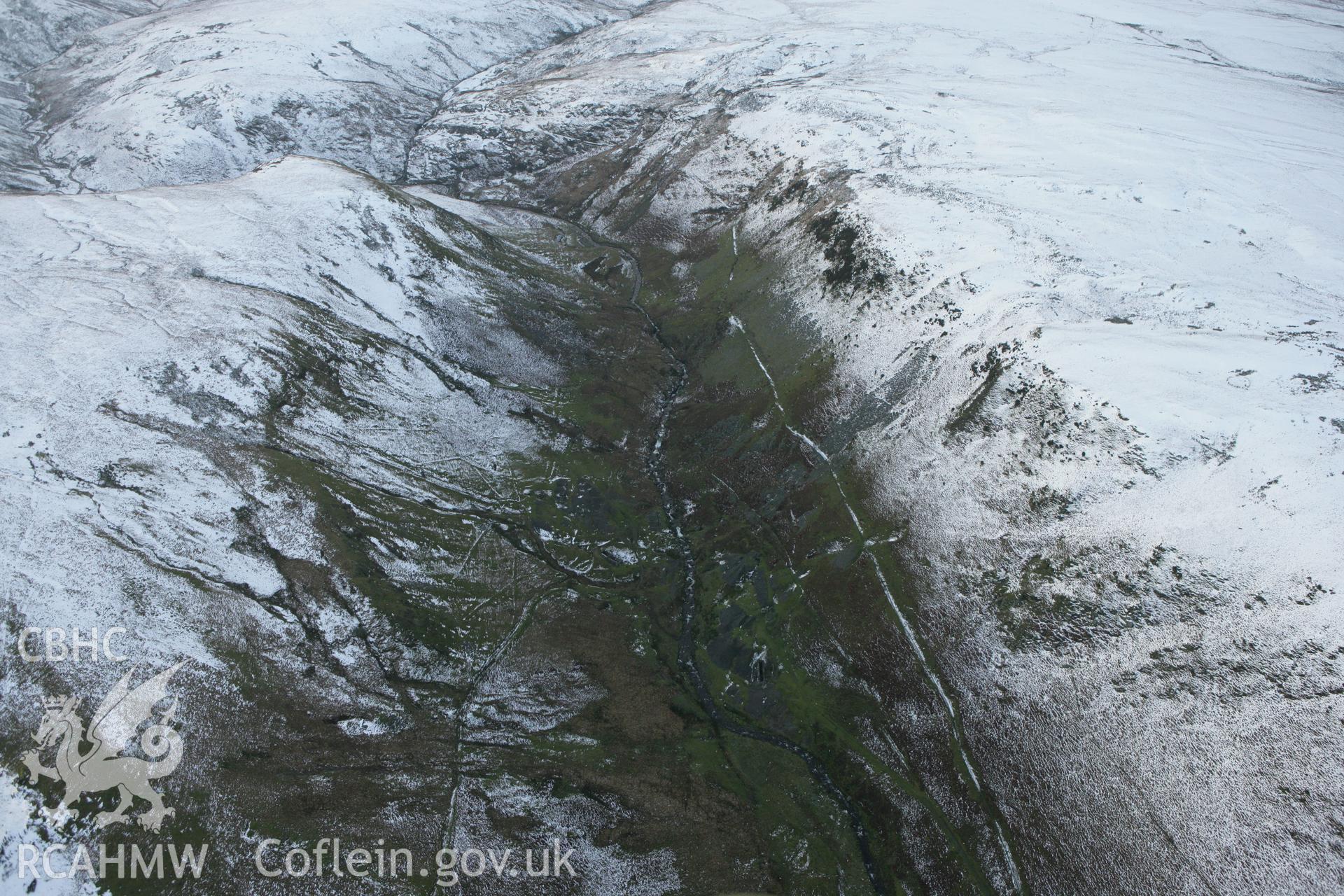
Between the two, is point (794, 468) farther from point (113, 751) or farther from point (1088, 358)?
point (113, 751)

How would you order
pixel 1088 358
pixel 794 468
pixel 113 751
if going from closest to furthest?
1. pixel 113 751
2. pixel 1088 358
3. pixel 794 468

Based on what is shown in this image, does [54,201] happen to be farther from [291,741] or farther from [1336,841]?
[1336,841]

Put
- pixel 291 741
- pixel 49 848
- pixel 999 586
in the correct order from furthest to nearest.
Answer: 1. pixel 999 586
2. pixel 291 741
3. pixel 49 848

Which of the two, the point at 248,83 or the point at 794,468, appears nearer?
the point at 794,468

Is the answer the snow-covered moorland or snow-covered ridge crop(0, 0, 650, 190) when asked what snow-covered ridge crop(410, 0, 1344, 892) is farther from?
snow-covered ridge crop(0, 0, 650, 190)

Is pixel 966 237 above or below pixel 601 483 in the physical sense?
above

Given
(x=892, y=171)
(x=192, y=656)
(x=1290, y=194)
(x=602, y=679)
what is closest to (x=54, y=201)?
(x=192, y=656)

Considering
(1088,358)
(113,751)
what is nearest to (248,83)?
(113,751)

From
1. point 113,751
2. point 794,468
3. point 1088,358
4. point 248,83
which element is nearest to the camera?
point 113,751
